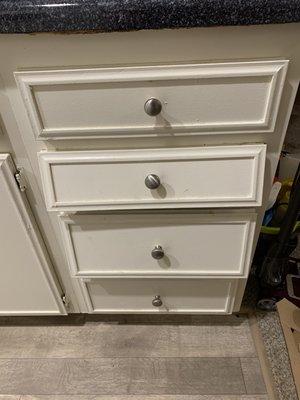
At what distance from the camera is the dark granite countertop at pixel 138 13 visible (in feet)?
1.47

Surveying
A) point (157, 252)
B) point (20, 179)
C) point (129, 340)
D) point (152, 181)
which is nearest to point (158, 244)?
point (157, 252)

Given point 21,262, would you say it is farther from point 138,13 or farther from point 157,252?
point 138,13

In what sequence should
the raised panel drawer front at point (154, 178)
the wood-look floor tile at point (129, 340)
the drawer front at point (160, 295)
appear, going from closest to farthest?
the raised panel drawer front at point (154, 178) < the drawer front at point (160, 295) < the wood-look floor tile at point (129, 340)

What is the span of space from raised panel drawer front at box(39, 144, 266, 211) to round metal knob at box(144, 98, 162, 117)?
0.08 metres

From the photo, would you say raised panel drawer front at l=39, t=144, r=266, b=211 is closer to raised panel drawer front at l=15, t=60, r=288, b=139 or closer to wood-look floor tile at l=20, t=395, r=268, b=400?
raised panel drawer front at l=15, t=60, r=288, b=139

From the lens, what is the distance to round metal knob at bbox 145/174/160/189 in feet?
2.00

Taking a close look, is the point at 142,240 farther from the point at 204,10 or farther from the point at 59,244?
the point at 204,10

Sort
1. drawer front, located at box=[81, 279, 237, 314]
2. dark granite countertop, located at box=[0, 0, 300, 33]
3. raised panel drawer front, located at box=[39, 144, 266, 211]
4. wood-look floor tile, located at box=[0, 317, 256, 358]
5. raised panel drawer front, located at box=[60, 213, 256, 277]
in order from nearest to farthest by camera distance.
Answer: dark granite countertop, located at box=[0, 0, 300, 33], raised panel drawer front, located at box=[39, 144, 266, 211], raised panel drawer front, located at box=[60, 213, 256, 277], drawer front, located at box=[81, 279, 237, 314], wood-look floor tile, located at box=[0, 317, 256, 358]

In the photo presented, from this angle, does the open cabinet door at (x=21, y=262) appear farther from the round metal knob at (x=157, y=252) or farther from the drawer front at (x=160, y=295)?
the round metal knob at (x=157, y=252)

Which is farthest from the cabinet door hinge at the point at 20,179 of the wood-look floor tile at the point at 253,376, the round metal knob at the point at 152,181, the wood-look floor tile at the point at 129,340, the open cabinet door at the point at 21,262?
the wood-look floor tile at the point at 253,376

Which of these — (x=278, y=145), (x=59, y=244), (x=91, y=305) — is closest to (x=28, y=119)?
(x=59, y=244)

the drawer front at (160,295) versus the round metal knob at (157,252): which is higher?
the round metal knob at (157,252)

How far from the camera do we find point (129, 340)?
103 centimetres

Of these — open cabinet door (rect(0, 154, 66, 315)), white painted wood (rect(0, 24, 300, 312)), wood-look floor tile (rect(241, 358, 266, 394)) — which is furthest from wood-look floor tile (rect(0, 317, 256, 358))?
white painted wood (rect(0, 24, 300, 312))
